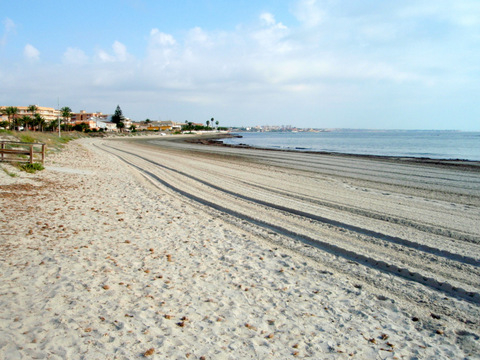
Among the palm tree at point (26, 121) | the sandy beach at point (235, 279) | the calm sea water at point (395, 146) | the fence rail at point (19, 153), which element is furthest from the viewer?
the palm tree at point (26, 121)

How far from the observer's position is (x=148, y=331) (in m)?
3.65

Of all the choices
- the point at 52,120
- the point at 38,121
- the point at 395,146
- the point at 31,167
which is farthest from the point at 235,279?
the point at 52,120

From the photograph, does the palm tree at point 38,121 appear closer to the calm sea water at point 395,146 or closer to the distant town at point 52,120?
the distant town at point 52,120

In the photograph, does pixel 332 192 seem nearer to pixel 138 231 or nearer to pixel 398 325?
pixel 138 231

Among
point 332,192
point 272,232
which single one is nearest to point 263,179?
point 332,192

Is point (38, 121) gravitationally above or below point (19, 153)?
above

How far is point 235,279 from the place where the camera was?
16.7 feet

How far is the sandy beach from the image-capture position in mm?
3549

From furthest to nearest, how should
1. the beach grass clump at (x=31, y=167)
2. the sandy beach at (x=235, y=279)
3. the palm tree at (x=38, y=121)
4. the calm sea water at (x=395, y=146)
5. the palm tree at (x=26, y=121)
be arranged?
the palm tree at (x=26, y=121)
the palm tree at (x=38, y=121)
the calm sea water at (x=395, y=146)
the beach grass clump at (x=31, y=167)
the sandy beach at (x=235, y=279)

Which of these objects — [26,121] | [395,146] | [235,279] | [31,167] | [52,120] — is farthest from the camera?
[52,120]

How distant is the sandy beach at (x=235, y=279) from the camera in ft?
11.6

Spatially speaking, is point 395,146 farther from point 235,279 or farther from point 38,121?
point 38,121

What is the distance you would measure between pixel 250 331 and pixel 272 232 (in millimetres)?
3805

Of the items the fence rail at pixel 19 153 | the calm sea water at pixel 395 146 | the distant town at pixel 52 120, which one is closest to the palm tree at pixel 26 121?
the distant town at pixel 52 120
